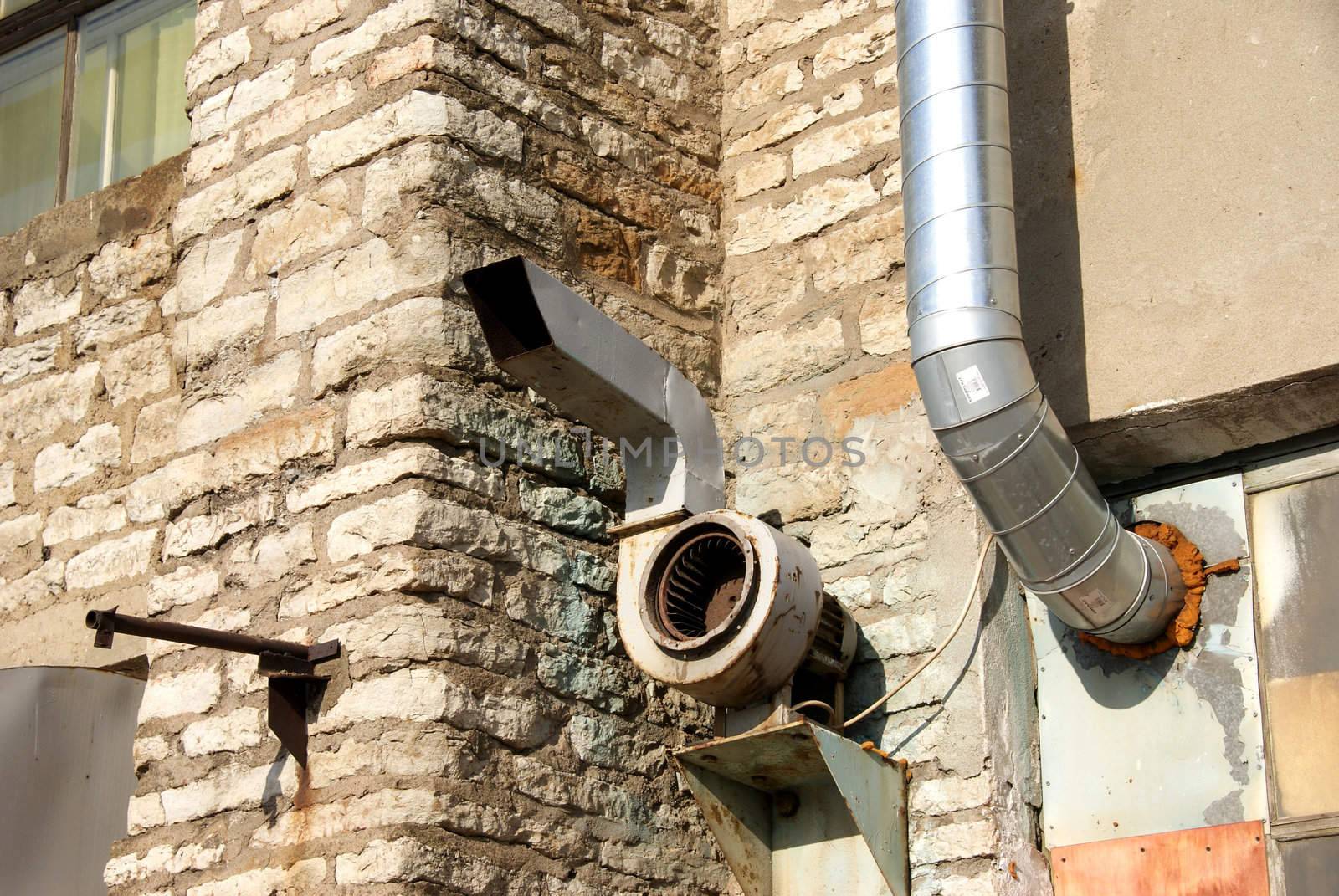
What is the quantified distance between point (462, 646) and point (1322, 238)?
204 centimetres

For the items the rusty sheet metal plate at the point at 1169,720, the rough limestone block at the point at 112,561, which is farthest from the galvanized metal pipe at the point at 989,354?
the rough limestone block at the point at 112,561

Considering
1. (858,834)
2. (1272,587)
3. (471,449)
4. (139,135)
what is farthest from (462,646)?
(139,135)

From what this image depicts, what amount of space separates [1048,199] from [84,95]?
3210 millimetres

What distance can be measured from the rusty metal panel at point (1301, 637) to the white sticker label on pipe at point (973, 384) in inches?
29.2

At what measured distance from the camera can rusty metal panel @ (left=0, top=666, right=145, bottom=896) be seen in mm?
4492

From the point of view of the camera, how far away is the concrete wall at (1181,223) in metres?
3.92

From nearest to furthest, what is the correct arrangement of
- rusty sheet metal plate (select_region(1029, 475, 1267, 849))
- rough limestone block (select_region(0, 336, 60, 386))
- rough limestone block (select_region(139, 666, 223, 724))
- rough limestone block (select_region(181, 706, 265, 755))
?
1. rusty sheet metal plate (select_region(1029, 475, 1267, 849))
2. rough limestone block (select_region(181, 706, 265, 755))
3. rough limestone block (select_region(139, 666, 223, 724))
4. rough limestone block (select_region(0, 336, 60, 386))

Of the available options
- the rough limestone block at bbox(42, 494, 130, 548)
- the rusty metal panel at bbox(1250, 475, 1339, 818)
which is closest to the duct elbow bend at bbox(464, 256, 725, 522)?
the rusty metal panel at bbox(1250, 475, 1339, 818)

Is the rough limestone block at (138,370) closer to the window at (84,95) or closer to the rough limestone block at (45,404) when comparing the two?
the rough limestone block at (45,404)

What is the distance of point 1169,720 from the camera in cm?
394

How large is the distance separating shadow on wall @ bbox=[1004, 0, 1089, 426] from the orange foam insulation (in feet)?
1.20

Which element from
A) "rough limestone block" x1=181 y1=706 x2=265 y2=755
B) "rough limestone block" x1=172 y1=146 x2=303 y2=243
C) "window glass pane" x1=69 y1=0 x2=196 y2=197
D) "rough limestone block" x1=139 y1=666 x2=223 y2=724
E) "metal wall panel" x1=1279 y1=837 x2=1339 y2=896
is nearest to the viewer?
"metal wall panel" x1=1279 y1=837 x2=1339 y2=896

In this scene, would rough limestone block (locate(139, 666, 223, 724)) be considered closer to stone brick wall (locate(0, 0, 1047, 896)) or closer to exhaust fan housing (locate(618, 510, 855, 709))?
stone brick wall (locate(0, 0, 1047, 896))

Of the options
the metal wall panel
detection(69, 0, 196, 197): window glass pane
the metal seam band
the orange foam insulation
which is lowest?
the metal wall panel
